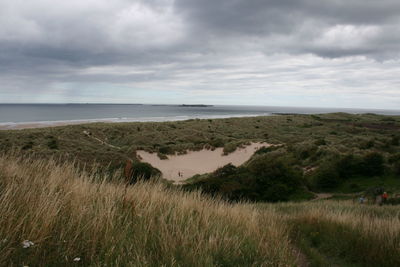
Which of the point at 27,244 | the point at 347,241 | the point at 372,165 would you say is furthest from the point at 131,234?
the point at 372,165

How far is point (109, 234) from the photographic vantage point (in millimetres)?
3271

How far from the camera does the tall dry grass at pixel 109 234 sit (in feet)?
9.34

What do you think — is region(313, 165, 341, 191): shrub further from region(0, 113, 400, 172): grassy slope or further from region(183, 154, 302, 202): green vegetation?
region(0, 113, 400, 172): grassy slope

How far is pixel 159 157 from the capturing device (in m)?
30.9

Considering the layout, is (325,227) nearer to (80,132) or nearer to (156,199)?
(156,199)

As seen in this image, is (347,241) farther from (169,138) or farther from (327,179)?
(169,138)

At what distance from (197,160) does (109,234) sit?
28.3 meters

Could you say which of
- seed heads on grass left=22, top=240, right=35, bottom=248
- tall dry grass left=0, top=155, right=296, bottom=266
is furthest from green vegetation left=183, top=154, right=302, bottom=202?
seed heads on grass left=22, top=240, right=35, bottom=248

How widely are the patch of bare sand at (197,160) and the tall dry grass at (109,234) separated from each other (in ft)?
72.7

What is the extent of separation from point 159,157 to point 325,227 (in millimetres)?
25320

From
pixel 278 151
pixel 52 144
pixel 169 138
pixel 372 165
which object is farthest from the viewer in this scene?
pixel 169 138

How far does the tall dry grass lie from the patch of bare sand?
2214 cm

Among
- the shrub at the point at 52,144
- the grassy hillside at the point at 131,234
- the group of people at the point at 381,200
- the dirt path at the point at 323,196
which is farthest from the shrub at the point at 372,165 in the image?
the shrub at the point at 52,144

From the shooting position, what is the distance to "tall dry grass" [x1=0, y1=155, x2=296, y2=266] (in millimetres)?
2846
